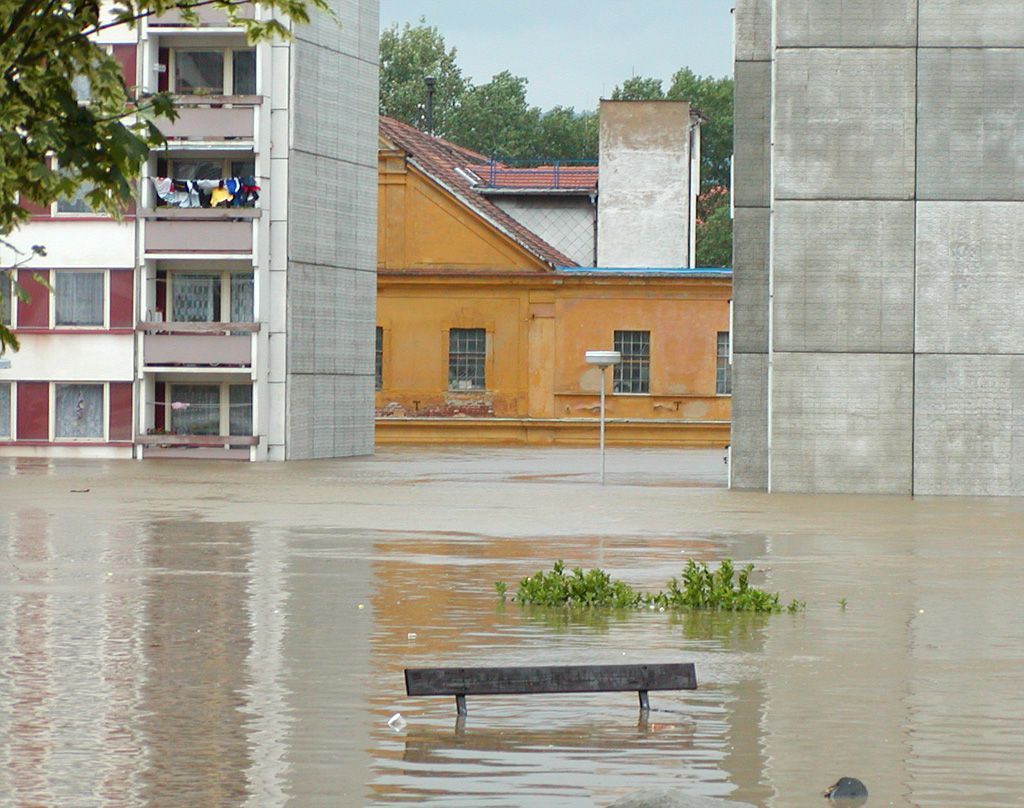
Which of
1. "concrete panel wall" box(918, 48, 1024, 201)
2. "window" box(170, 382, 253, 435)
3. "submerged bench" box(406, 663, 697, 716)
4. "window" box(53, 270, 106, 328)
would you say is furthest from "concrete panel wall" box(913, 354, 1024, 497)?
"submerged bench" box(406, 663, 697, 716)

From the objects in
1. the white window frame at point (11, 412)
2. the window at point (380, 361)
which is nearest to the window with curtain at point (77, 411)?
the white window frame at point (11, 412)

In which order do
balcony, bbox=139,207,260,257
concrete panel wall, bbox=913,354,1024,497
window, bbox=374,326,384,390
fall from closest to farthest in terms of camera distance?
concrete panel wall, bbox=913,354,1024,497, balcony, bbox=139,207,260,257, window, bbox=374,326,384,390

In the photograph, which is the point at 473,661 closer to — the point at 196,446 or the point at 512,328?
the point at 196,446

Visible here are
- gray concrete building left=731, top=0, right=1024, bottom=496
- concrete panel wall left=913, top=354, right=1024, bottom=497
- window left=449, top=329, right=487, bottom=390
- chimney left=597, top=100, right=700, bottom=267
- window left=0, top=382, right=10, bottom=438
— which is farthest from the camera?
chimney left=597, top=100, right=700, bottom=267

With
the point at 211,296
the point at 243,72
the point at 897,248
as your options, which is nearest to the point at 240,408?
the point at 211,296

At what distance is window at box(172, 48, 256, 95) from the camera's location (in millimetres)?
58719

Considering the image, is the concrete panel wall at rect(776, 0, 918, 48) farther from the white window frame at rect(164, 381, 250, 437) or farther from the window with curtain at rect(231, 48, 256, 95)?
the white window frame at rect(164, 381, 250, 437)

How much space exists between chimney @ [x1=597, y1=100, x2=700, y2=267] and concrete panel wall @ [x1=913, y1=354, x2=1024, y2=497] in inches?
1594

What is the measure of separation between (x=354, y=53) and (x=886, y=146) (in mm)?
25002

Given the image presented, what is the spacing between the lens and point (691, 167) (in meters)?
81.4

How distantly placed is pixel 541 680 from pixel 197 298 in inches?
1918

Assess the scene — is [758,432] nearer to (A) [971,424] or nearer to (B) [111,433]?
(A) [971,424]

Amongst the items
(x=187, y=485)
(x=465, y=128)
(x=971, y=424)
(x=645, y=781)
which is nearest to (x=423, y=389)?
(x=187, y=485)

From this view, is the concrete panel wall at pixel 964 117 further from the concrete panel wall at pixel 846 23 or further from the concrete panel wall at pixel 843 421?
the concrete panel wall at pixel 843 421
